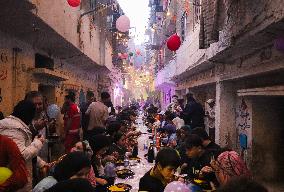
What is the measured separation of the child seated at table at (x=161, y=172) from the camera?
4086mm

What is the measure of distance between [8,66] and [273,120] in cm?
633

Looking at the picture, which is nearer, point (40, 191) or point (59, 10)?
point (40, 191)

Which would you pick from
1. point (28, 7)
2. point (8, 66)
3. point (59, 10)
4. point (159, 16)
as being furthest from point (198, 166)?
point (159, 16)

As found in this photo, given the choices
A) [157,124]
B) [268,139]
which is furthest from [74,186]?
[157,124]

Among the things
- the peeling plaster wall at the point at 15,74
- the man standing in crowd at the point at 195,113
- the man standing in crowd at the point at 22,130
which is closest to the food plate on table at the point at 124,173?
the man standing in crowd at the point at 22,130

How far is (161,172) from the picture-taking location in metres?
4.18

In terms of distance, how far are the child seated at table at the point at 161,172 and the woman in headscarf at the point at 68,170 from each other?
2.73ft

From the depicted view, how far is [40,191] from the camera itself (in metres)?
3.53

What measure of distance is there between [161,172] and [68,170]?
1.12 m

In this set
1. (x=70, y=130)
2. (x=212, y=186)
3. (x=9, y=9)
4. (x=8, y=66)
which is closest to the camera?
(x=212, y=186)

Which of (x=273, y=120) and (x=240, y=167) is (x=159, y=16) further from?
(x=240, y=167)

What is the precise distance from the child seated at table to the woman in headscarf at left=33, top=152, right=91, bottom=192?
2.73ft

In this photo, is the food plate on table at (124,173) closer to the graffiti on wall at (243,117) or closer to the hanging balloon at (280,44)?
the hanging balloon at (280,44)

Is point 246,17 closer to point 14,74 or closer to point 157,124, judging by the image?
point 14,74
